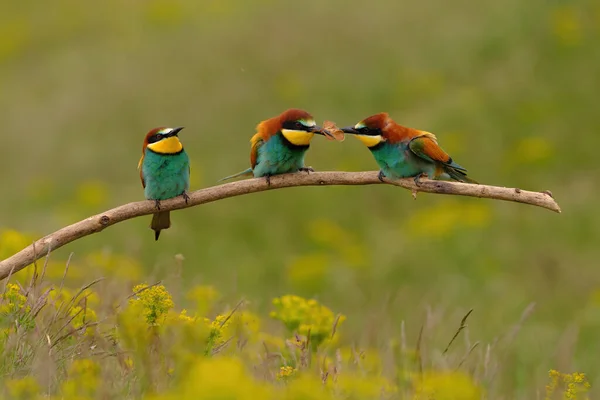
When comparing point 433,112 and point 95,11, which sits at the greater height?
point 95,11

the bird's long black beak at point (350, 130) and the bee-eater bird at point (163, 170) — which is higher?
the bird's long black beak at point (350, 130)

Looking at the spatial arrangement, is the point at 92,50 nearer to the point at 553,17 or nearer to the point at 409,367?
the point at 553,17

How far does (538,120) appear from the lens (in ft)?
30.0

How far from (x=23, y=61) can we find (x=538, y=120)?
30.8ft

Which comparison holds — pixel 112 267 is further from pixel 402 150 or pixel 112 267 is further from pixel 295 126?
pixel 402 150

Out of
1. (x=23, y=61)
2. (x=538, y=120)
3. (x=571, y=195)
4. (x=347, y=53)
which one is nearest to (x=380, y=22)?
(x=347, y=53)

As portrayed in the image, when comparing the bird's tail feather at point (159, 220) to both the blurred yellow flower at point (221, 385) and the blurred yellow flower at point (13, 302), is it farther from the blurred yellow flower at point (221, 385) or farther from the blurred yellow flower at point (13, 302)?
the blurred yellow flower at point (221, 385)

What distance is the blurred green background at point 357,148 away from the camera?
7.50m

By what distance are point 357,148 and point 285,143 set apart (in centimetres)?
576

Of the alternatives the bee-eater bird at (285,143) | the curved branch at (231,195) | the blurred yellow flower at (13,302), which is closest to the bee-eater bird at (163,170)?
the bee-eater bird at (285,143)

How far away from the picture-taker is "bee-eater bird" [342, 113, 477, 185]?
3.73 metres

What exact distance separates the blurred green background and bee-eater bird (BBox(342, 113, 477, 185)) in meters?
2.28

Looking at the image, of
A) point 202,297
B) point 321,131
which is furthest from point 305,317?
point 321,131

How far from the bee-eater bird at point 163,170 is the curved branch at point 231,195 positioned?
43 cm
